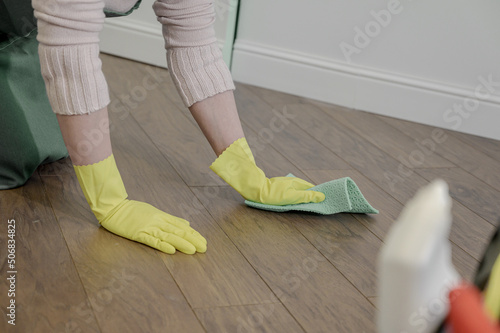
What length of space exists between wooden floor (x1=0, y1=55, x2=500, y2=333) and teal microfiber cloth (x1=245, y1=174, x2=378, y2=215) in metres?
0.02

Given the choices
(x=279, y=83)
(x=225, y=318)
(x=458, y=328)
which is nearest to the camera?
(x=458, y=328)

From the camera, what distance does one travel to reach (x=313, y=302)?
3.02 ft

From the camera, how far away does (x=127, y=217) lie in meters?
1.05

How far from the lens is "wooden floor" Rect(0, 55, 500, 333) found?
0.86 meters

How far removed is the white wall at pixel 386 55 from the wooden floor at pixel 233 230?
0.10 m

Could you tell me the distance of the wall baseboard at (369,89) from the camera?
185cm

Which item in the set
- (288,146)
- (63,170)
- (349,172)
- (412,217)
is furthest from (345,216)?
(412,217)

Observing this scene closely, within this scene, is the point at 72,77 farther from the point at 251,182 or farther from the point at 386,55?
the point at 386,55

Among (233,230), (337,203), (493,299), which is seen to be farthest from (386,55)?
(493,299)

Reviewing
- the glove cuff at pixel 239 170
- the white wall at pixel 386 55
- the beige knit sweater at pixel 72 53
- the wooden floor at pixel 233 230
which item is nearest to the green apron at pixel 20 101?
the wooden floor at pixel 233 230

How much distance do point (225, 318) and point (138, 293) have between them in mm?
133

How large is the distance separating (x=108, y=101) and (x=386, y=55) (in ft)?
3.61

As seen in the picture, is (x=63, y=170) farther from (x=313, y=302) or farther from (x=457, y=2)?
(x=457, y=2)

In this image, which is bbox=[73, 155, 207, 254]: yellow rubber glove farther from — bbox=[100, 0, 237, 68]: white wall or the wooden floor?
bbox=[100, 0, 237, 68]: white wall
